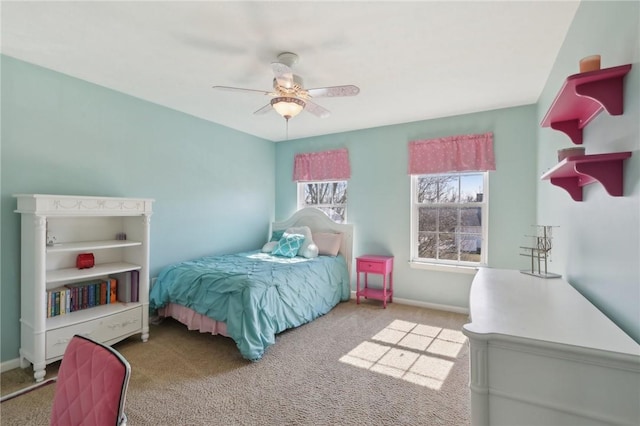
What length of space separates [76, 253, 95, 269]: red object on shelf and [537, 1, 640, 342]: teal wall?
3.63 m

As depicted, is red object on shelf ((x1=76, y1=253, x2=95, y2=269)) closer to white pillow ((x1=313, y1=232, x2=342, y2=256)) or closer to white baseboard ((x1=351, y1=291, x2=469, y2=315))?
white pillow ((x1=313, y1=232, x2=342, y2=256))

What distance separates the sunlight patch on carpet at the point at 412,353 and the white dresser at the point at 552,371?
1338 millimetres

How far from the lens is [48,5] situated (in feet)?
5.86

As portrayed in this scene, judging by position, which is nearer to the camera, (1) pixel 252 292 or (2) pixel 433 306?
(1) pixel 252 292

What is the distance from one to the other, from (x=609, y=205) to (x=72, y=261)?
385cm

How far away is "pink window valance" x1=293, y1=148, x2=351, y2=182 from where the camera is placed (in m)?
4.49

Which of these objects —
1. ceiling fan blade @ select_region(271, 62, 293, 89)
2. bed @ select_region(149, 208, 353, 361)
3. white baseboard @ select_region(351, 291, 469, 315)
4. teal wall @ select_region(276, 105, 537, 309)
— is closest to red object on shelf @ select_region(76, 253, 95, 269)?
bed @ select_region(149, 208, 353, 361)

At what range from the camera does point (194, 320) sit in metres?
2.98

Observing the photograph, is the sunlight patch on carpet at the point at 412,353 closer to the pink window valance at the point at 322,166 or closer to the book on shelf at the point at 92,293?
the book on shelf at the point at 92,293

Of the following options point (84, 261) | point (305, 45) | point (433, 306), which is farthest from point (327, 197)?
point (84, 261)

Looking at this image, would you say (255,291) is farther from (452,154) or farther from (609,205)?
(452,154)

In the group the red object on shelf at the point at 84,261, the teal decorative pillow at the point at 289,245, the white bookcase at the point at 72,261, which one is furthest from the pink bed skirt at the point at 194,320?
the teal decorative pillow at the point at 289,245

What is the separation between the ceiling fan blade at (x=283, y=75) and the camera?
6.69ft

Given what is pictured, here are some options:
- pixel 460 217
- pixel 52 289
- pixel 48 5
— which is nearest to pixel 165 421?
pixel 52 289
